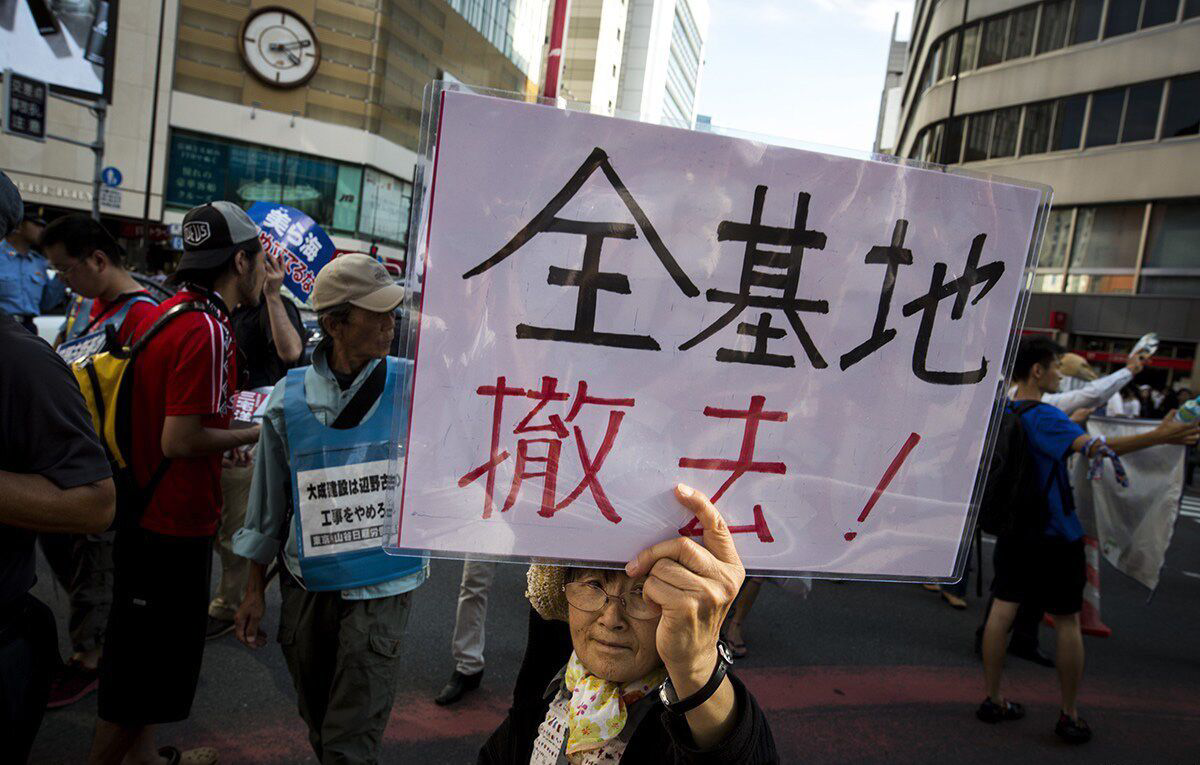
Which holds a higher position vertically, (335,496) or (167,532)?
(335,496)

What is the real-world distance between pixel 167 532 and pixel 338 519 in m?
0.66

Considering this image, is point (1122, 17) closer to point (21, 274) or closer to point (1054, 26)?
point (1054, 26)

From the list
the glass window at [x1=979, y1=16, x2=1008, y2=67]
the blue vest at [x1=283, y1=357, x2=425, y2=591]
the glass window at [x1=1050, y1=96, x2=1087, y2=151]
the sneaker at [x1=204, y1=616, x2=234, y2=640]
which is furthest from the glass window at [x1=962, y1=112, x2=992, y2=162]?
the blue vest at [x1=283, y1=357, x2=425, y2=591]

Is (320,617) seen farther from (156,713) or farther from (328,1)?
(328,1)

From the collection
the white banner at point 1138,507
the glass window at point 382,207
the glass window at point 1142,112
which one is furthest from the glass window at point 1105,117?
the glass window at point 382,207

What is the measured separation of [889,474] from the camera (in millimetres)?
1188

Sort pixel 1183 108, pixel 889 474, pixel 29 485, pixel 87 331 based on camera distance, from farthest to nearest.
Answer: pixel 1183 108 → pixel 87 331 → pixel 29 485 → pixel 889 474

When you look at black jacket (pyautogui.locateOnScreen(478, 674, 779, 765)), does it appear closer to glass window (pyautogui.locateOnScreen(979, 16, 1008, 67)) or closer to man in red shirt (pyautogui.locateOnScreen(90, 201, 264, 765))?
man in red shirt (pyautogui.locateOnScreen(90, 201, 264, 765))

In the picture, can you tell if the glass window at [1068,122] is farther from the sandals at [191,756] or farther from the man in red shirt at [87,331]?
the sandals at [191,756]

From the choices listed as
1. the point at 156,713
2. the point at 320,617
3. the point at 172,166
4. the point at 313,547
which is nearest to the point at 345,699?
the point at 320,617

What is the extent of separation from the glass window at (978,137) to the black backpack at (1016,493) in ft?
80.4

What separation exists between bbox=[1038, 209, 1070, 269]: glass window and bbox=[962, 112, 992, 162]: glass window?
3.32 meters

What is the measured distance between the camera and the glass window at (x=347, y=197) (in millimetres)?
27484

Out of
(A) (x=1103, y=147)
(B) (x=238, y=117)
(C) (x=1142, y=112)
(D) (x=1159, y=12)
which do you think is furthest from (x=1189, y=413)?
(B) (x=238, y=117)
